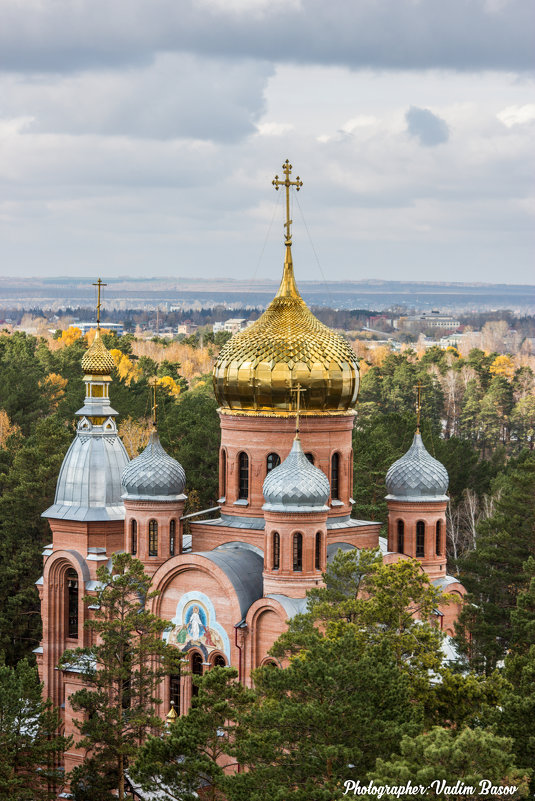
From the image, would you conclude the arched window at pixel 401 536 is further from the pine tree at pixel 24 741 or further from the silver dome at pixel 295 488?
the pine tree at pixel 24 741

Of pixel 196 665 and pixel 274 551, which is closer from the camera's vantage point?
pixel 274 551

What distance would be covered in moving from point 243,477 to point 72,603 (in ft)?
16.7

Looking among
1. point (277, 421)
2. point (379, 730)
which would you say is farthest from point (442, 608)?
point (379, 730)

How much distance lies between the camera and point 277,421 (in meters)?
29.7

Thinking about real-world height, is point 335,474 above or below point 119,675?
above

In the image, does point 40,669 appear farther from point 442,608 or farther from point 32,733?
point 442,608

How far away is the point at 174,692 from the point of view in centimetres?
2880

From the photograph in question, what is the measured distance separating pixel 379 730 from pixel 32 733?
7.89 metres

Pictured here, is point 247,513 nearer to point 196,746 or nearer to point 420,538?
point 420,538

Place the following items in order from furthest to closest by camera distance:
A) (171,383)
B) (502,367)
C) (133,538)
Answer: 1. (502,367)
2. (171,383)
3. (133,538)

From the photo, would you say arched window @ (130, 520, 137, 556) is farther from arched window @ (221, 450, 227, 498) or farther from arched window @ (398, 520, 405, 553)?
arched window @ (398, 520, 405, 553)

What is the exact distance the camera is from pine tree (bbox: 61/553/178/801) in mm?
25188

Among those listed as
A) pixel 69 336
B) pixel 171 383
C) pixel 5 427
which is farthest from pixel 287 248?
pixel 69 336

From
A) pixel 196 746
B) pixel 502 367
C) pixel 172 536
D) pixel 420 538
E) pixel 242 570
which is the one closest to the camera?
pixel 196 746
